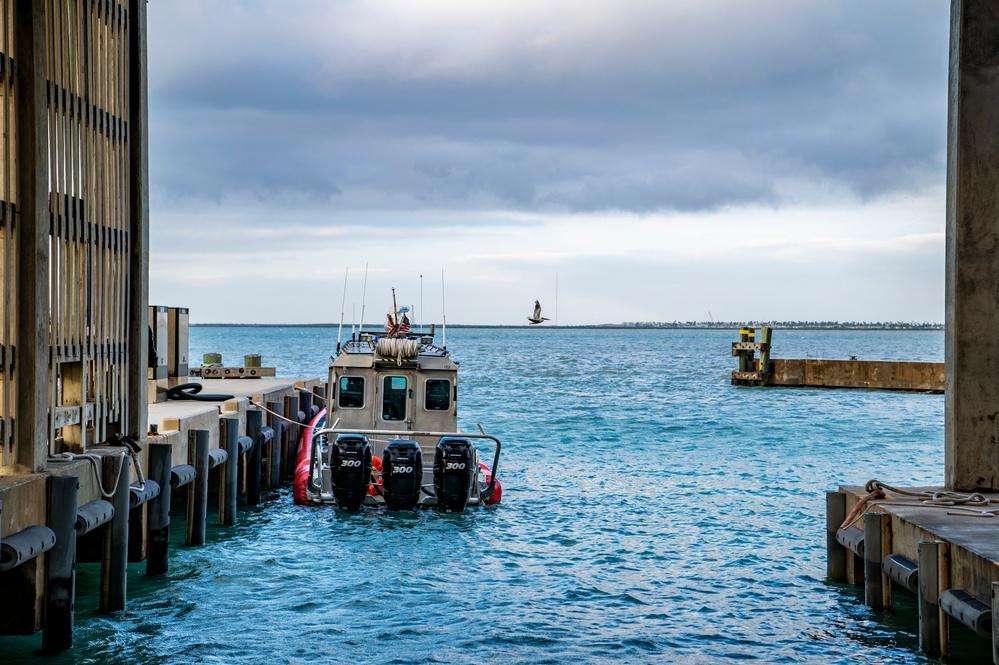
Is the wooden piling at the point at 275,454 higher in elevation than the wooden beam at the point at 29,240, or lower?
lower

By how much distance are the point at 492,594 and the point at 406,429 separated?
17.3 ft

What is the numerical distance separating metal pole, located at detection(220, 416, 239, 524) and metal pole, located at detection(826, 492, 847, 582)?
894 cm

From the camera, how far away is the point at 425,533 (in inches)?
613

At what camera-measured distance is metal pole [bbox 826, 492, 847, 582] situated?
1091 centimetres

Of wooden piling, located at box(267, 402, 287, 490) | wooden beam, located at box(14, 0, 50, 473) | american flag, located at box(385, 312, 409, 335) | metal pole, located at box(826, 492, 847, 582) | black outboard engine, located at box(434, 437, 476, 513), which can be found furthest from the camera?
wooden piling, located at box(267, 402, 287, 490)

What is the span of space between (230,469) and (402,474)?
108 inches

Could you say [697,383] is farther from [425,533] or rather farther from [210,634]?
[210,634]

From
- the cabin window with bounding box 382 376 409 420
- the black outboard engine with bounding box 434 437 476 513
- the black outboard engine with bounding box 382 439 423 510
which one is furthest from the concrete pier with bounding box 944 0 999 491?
the cabin window with bounding box 382 376 409 420

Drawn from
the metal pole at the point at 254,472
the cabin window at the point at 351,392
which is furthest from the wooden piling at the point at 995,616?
the metal pole at the point at 254,472

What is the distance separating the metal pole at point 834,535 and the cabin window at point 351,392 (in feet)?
29.2

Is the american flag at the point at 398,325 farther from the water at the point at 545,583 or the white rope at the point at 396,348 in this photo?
the water at the point at 545,583

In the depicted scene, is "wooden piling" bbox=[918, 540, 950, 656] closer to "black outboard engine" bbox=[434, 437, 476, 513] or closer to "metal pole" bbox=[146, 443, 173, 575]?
"metal pole" bbox=[146, 443, 173, 575]

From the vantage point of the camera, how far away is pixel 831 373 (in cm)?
5322

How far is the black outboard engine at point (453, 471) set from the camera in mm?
15320
